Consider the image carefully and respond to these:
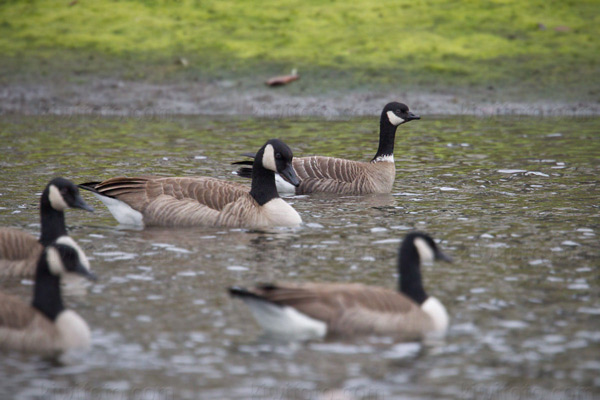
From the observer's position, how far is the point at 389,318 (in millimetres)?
8367

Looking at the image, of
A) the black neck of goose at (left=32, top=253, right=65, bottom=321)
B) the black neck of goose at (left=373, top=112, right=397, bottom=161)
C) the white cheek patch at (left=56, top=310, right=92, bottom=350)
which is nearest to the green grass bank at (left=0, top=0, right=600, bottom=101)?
the black neck of goose at (left=373, top=112, right=397, bottom=161)

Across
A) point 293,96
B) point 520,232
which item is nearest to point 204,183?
point 520,232

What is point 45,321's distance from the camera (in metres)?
8.12

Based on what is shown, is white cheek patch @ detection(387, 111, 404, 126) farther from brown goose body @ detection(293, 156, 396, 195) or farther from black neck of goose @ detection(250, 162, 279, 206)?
black neck of goose @ detection(250, 162, 279, 206)

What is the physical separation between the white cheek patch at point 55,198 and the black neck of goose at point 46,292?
280 cm

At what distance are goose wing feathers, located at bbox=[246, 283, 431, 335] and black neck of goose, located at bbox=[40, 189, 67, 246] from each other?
12.6ft

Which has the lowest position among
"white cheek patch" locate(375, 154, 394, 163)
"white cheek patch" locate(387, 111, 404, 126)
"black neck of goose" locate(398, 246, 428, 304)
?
"black neck of goose" locate(398, 246, 428, 304)

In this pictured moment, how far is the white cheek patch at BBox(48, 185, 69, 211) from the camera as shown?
10.9 meters

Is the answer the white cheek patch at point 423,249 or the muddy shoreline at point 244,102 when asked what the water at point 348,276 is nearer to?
the white cheek patch at point 423,249

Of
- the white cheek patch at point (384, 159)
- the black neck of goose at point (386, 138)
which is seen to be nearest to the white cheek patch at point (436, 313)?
the white cheek patch at point (384, 159)

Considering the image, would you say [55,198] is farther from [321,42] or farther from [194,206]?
[321,42]

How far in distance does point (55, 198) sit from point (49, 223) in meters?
0.33

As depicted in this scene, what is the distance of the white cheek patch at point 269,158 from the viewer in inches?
539

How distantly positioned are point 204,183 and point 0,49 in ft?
55.4
